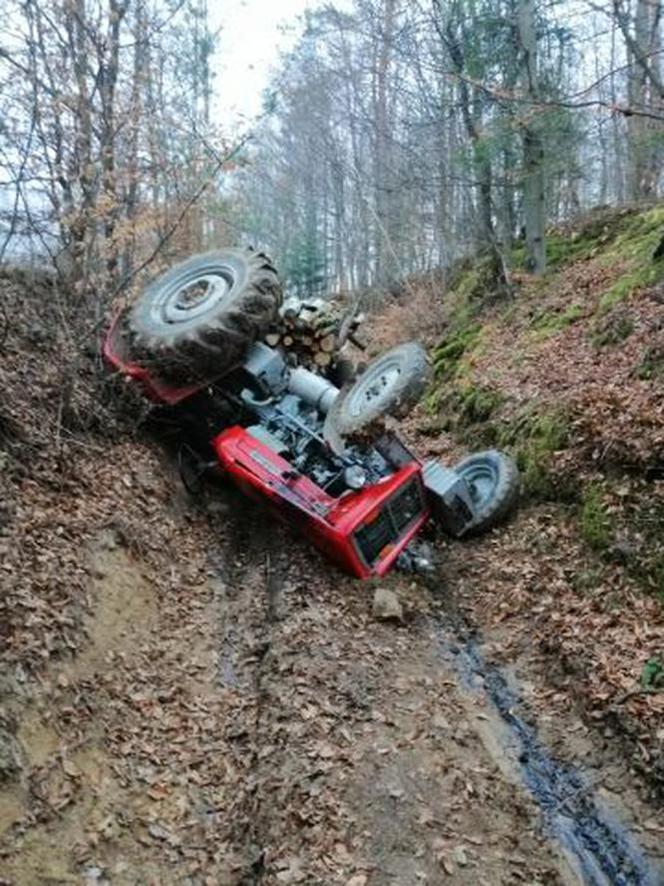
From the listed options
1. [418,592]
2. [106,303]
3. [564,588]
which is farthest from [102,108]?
[564,588]

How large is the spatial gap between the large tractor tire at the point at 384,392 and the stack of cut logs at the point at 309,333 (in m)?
2.61

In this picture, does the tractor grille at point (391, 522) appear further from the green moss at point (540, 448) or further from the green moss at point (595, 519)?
the green moss at point (595, 519)

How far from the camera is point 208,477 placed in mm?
8938

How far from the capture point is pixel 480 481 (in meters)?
8.39

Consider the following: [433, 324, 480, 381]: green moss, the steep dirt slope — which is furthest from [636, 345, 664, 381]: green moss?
[433, 324, 480, 381]: green moss

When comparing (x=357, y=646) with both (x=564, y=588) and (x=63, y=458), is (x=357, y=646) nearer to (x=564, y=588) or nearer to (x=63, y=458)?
(x=564, y=588)

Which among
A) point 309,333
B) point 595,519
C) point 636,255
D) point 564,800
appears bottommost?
point 564,800

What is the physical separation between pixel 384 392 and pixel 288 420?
1942mm

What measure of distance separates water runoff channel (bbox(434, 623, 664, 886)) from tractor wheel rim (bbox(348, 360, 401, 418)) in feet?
7.37

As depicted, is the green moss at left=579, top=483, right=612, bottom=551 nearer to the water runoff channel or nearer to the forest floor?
the forest floor

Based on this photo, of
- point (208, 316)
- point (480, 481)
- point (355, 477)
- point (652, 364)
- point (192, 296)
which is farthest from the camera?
point (192, 296)

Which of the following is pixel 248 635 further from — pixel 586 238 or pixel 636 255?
pixel 586 238

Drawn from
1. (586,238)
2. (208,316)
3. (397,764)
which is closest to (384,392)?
(208,316)

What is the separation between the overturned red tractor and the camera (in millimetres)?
6801
